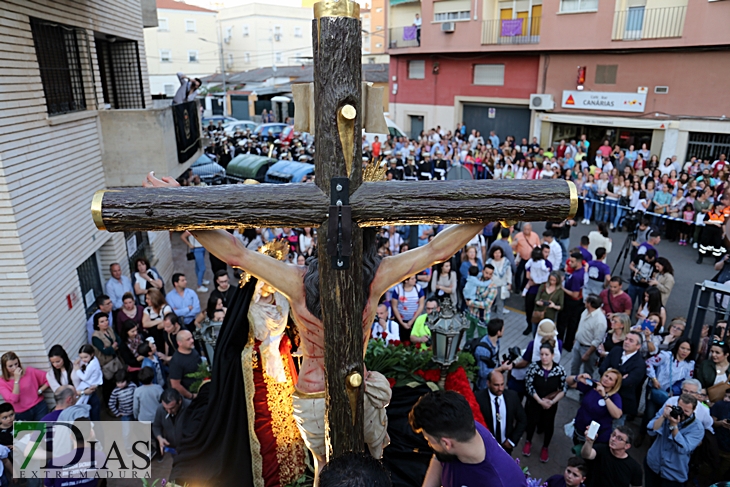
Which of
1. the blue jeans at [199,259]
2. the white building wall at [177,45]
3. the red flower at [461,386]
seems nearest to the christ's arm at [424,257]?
the red flower at [461,386]

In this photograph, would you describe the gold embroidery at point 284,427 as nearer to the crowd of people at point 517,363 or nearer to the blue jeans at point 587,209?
the crowd of people at point 517,363

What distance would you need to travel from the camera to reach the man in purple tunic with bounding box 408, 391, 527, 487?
110 inches

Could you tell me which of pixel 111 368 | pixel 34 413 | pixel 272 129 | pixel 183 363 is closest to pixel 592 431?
pixel 183 363

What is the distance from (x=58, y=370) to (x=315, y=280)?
486 cm

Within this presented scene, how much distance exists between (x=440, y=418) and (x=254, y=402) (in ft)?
6.36

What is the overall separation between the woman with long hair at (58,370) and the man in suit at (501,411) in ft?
15.7

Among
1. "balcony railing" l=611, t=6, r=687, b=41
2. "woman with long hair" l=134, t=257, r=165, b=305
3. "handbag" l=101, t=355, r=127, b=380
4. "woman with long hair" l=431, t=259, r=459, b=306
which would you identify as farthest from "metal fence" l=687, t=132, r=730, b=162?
"handbag" l=101, t=355, r=127, b=380

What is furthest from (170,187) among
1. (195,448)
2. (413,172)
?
(413,172)

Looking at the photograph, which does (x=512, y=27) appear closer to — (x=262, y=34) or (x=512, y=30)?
(x=512, y=30)

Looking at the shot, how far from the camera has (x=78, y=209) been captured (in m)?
8.01

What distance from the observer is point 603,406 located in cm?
552

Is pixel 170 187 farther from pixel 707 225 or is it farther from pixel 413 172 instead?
pixel 413 172

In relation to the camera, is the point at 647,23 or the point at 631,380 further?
the point at 647,23

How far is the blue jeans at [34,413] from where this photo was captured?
6.20m
